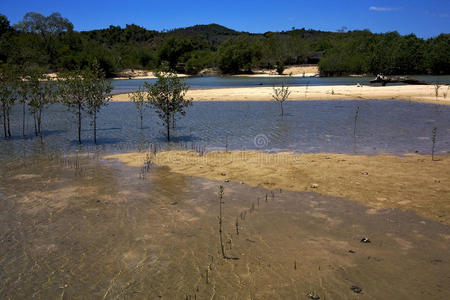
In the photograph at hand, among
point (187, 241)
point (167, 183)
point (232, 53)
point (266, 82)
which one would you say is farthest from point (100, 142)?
point (232, 53)

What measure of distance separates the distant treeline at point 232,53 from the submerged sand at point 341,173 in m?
80.2

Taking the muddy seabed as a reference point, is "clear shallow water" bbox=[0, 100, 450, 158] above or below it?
above

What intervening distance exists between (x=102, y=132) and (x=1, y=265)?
56.0 ft

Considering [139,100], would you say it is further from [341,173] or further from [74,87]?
Result: [341,173]

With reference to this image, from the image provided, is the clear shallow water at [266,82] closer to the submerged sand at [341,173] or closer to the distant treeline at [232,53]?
the distant treeline at [232,53]

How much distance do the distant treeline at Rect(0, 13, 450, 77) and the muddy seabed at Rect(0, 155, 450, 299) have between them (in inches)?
3276

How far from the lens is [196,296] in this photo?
6277mm

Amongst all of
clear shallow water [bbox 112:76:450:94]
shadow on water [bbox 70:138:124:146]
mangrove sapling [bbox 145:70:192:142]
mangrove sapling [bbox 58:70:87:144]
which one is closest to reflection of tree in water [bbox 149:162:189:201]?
mangrove sapling [bbox 145:70:192:142]

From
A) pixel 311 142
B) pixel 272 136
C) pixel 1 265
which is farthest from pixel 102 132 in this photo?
pixel 1 265

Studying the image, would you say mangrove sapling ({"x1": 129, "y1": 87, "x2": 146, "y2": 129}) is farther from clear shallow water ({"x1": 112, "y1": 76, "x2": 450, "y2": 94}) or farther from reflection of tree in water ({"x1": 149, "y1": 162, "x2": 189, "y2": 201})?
clear shallow water ({"x1": 112, "y1": 76, "x2": 450, "y2": 94})

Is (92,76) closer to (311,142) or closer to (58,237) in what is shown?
(311,142)

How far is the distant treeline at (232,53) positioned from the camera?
313ft

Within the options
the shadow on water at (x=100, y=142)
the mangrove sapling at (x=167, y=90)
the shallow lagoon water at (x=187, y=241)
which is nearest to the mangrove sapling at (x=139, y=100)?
the mangrove sapling at (x=167, y=90)

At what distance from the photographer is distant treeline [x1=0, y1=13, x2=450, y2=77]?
95312mm
